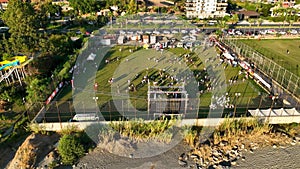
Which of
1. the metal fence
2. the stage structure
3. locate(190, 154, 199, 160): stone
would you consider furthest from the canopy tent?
locate(190, 154, 199, 160): stone

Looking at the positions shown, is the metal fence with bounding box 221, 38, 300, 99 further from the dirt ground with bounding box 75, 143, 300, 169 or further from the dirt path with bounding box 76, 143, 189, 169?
the dirt path with bounding box 76, 143, 189, 169

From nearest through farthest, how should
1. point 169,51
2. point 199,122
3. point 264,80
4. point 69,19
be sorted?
point 199,122
point 264,80
point 169,51
point 69,19

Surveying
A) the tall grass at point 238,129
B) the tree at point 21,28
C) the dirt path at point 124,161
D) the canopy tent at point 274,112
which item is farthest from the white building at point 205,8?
the dirt path at point 124,161

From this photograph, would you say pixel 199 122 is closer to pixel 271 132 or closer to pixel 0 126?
pixel 271 132

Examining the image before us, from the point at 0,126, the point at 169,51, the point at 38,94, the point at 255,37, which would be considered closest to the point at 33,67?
the point at 38,94

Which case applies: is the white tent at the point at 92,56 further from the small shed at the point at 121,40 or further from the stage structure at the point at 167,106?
the stage structure at the point at 167,106

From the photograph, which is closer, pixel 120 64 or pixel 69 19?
pixel 120 64
